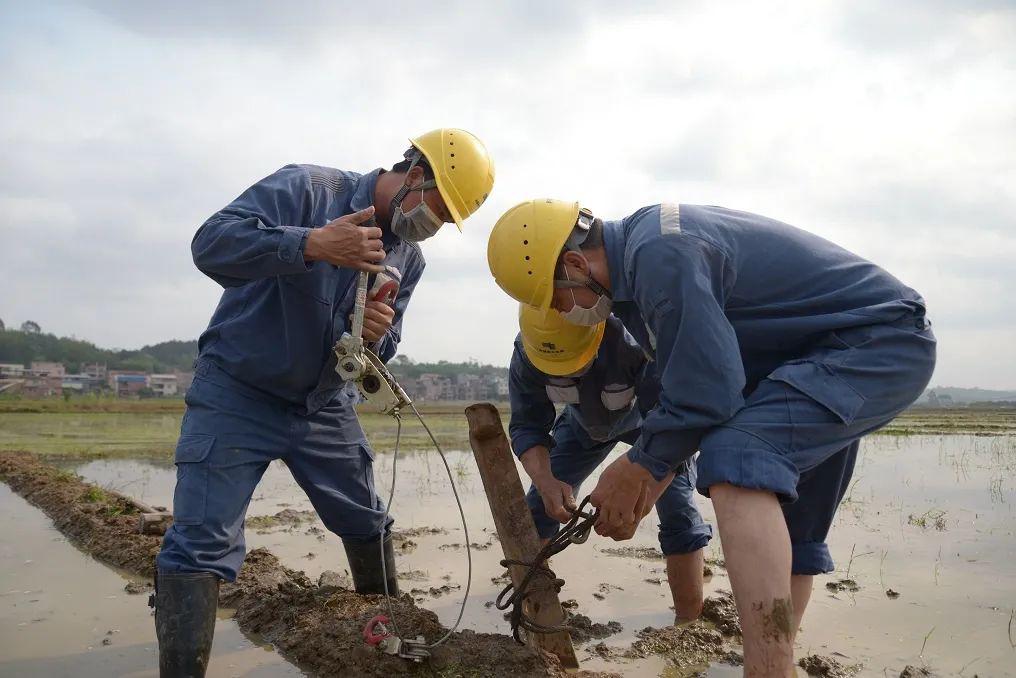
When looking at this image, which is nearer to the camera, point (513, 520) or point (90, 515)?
point (513, 520)

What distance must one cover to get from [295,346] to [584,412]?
1.35m

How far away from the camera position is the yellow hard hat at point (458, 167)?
3.18m

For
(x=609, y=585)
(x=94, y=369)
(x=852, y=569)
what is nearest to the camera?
(x=609, y=585)

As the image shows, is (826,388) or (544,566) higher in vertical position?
(826,388)

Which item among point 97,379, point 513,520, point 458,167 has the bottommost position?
point 97,379

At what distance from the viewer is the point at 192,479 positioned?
2686 millimetres

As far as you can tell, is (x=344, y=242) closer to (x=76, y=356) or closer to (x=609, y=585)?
(x=609, y=585)

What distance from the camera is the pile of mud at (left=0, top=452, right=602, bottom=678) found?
2746mm

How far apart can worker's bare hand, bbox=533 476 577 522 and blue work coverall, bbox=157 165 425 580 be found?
788mm

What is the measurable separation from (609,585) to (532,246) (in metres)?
2.24

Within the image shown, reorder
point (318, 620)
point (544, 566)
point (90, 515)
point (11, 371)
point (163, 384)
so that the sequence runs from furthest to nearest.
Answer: point (163, 384)
point (11, 371)
point (90, 515)
point (318, 620)
point (544, 566)

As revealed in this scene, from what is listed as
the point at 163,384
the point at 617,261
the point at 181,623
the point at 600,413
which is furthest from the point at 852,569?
the point at 163,384

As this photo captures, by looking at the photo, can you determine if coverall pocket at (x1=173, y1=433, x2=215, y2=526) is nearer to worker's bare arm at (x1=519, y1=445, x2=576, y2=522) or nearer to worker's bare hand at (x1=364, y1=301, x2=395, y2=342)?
worker's bare hand at (x1=364, y1=301, x2=395, y2=342)

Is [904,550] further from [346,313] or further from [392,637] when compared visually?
[346,313]
